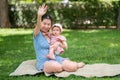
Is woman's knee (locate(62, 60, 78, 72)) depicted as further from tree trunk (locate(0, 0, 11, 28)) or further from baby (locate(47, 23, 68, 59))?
tree trunk (locate(0, 0, 11, 28))

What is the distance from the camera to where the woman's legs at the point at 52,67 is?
7.20m

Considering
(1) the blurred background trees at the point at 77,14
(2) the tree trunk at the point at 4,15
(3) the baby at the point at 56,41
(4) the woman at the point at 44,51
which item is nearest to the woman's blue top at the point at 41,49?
(4) the woman at the point at 44,51

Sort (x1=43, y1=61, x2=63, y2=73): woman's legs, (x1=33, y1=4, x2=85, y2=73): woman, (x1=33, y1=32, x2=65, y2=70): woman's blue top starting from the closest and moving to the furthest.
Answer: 1. (x1=43, y1=61, x2=63, y2=73): woman's legs
2. (x1=33, y1=4, x2=85, y2=73): woman
3. (x1=33, y1=32, x2=65, y2=70): woman's blue top

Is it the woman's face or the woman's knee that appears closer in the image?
the woman's knee

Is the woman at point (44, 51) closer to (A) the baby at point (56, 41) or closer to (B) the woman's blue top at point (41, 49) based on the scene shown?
(B) the woman's blue top at point (41, 49)

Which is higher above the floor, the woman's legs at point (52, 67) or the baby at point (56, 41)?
the baby at point (56, 41)

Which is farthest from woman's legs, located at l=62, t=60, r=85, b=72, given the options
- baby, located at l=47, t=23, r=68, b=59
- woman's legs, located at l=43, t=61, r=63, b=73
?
baby, located at l=47, t=23, r=68, b=59

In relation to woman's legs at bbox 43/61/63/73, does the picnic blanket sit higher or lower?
lower

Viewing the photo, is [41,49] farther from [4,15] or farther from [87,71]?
[4,15]

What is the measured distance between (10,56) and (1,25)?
473 inches

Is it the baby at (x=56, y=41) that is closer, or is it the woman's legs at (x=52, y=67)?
the woman's legs at (x=52, y=67)

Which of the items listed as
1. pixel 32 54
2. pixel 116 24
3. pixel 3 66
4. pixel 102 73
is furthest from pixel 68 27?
pixel 102 73

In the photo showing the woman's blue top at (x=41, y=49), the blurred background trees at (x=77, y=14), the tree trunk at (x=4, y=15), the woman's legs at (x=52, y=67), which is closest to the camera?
the woman's legs at (x=52, y=67)

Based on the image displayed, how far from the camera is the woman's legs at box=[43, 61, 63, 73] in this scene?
720 cm
